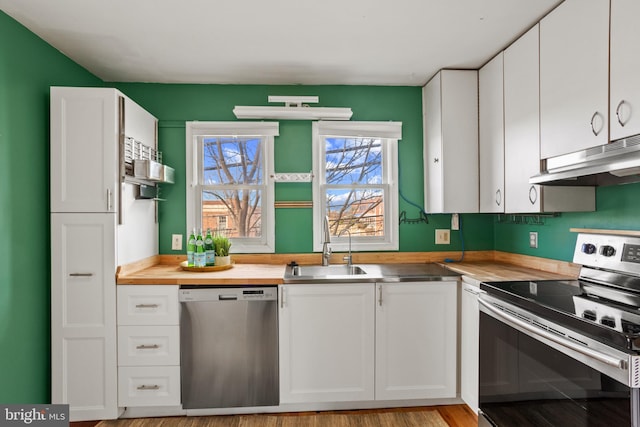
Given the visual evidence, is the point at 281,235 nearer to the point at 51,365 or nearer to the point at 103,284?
the point at 103,284

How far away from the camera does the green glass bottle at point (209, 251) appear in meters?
2.60

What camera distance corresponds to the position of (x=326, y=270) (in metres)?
2.79

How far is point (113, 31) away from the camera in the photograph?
2133 millimetres

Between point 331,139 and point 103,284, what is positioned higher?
point 331,139

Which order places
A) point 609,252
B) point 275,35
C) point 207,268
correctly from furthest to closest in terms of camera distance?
point 207,268
point 275,35
point 609,252

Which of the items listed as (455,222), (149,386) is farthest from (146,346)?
(455,222)

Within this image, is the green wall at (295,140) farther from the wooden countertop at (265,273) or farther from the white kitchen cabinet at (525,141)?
the white kitchen cabinet at (525,141)

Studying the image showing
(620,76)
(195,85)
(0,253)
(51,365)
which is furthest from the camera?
(195,85)

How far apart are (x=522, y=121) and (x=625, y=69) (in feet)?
2.20

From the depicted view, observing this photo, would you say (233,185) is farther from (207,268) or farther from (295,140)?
(207,268)

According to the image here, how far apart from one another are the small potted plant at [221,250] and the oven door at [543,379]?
1.67 m

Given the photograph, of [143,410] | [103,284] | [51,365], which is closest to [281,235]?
[103,284]

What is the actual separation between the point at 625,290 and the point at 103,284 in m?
2.73

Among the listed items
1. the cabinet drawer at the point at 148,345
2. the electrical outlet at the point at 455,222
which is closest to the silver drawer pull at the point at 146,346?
the cabinet drawer at the point at 148,345
